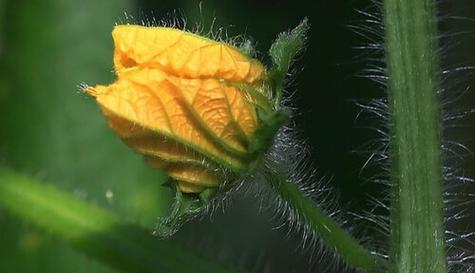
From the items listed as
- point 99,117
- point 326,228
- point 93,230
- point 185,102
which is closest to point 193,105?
point 185,102

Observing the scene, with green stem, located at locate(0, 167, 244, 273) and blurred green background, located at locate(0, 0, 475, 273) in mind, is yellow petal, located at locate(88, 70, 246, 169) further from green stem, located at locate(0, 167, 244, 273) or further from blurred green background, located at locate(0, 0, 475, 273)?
blurred green background, located at locate(0, 0, 475, 273)

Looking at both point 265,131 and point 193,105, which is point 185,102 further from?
point 265,131

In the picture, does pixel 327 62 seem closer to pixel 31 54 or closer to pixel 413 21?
pixel 31 54

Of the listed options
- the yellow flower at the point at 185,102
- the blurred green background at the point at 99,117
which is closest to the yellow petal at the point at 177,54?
the yellow flower at the point at 185,102

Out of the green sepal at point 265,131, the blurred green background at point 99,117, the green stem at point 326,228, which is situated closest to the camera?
the green sepal at point 265,131

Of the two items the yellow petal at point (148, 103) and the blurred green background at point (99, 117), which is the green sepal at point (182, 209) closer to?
the yellow petal at point (148, 103)

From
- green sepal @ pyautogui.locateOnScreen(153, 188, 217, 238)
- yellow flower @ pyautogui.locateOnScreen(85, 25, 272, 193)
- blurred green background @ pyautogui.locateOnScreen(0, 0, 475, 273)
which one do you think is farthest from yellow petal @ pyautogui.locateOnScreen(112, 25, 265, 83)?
blurred green background @ pyautogui.locateOnScreen(0, 0, 475, 273)
